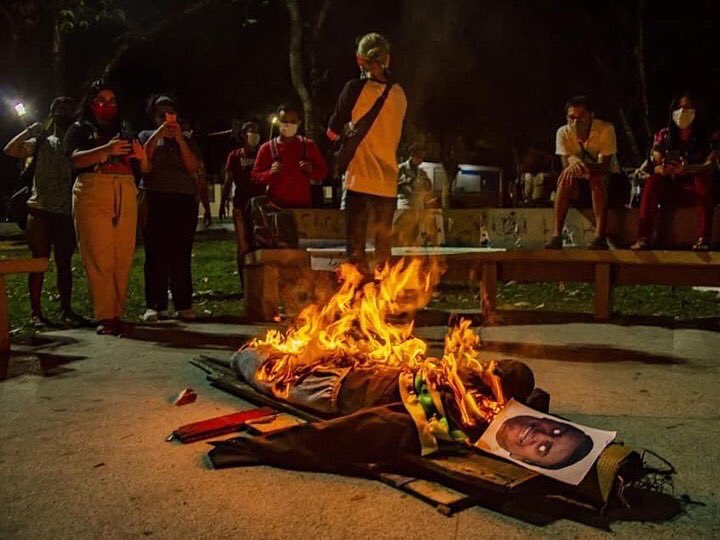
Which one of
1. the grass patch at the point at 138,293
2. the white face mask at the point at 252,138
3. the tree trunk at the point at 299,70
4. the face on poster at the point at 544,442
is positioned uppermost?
the tree trunk at the point at 299,70

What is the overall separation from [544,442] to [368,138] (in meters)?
3.21

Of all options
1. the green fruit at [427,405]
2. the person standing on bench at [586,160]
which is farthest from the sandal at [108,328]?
the green fruit at [427,405]

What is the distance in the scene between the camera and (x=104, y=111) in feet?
25.0

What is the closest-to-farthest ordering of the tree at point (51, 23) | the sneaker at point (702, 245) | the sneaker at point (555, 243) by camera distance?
the sneaker at point (702, 245) → the sneaker at point (555, 243) → the tree at point (51, 23)

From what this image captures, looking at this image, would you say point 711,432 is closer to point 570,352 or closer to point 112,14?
point 570,352

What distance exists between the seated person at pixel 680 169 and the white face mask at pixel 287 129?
3586 millimetres

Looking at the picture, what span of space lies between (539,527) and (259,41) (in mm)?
24013

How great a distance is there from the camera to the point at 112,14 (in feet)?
69.6

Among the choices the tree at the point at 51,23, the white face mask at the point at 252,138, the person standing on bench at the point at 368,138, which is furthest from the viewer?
the tree at the point at 51,23

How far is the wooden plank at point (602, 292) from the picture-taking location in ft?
26.9

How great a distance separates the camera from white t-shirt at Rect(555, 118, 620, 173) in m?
8.60

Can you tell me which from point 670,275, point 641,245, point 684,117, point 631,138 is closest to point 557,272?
point 641,245

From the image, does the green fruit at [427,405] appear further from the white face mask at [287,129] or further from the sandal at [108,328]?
the white face mask at [287,129]

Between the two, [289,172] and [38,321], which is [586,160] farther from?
[38,321]
